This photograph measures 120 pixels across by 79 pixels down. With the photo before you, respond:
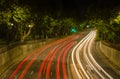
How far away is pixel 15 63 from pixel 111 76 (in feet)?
81.8

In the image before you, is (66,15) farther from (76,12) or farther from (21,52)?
(21,52)

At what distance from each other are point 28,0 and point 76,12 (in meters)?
2.03

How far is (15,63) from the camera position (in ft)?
182

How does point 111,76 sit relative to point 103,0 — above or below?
below

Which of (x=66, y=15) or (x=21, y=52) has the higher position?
(x=66, y=15)

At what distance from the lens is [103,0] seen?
8148mm

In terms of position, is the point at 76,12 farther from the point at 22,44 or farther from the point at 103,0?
the point at 22,44

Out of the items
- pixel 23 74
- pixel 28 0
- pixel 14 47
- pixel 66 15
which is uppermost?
pixel 28 0

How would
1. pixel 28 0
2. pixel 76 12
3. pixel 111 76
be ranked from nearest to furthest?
pixel 76 12, pixel 28 0, pixel 111 76

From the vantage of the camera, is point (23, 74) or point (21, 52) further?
point (21, 52)

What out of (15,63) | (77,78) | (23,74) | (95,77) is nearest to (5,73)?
(23,74)

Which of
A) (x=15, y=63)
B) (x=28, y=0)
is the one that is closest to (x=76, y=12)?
(x=28, y=0)

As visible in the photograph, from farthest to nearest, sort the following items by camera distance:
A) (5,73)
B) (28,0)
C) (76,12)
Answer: (5,73) → (28,0) → (76,12)

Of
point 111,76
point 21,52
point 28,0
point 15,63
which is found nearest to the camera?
point 28,0
